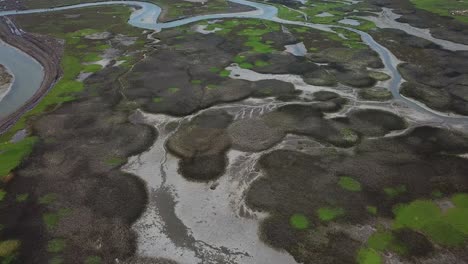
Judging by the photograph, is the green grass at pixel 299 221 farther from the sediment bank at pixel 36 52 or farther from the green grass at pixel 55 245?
the sediment bank at pixel 36 52

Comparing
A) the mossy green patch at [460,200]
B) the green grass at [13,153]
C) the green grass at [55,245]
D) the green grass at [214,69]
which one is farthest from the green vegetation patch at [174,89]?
the mossy green patch at [460,200]

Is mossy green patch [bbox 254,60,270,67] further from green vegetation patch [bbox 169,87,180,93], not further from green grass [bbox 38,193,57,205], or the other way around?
green grass [bbox 38,193,57,205]

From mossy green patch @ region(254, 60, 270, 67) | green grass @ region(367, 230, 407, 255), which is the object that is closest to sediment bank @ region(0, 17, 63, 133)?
mossy green patch @ region(254, 60, 270, 67)

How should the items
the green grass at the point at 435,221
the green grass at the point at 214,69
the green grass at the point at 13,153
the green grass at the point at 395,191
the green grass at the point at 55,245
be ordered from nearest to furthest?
the green grass at the point at 55,245 < the green grass at the point at 435,221 < the green grass at the point at 395,191 < the green grass at the point at 13,153 < the green grass at the point at 214,69

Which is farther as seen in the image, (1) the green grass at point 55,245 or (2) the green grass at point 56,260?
(1) the green grass at point 55,245

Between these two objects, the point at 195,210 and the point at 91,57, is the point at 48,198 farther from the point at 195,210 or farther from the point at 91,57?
the point at 91,57

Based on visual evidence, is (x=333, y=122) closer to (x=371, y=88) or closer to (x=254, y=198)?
(x=371, y=88)

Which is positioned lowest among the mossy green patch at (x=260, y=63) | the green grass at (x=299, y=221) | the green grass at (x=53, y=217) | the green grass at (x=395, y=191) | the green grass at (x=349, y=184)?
the mossy green patch at (x=260, y=63)
